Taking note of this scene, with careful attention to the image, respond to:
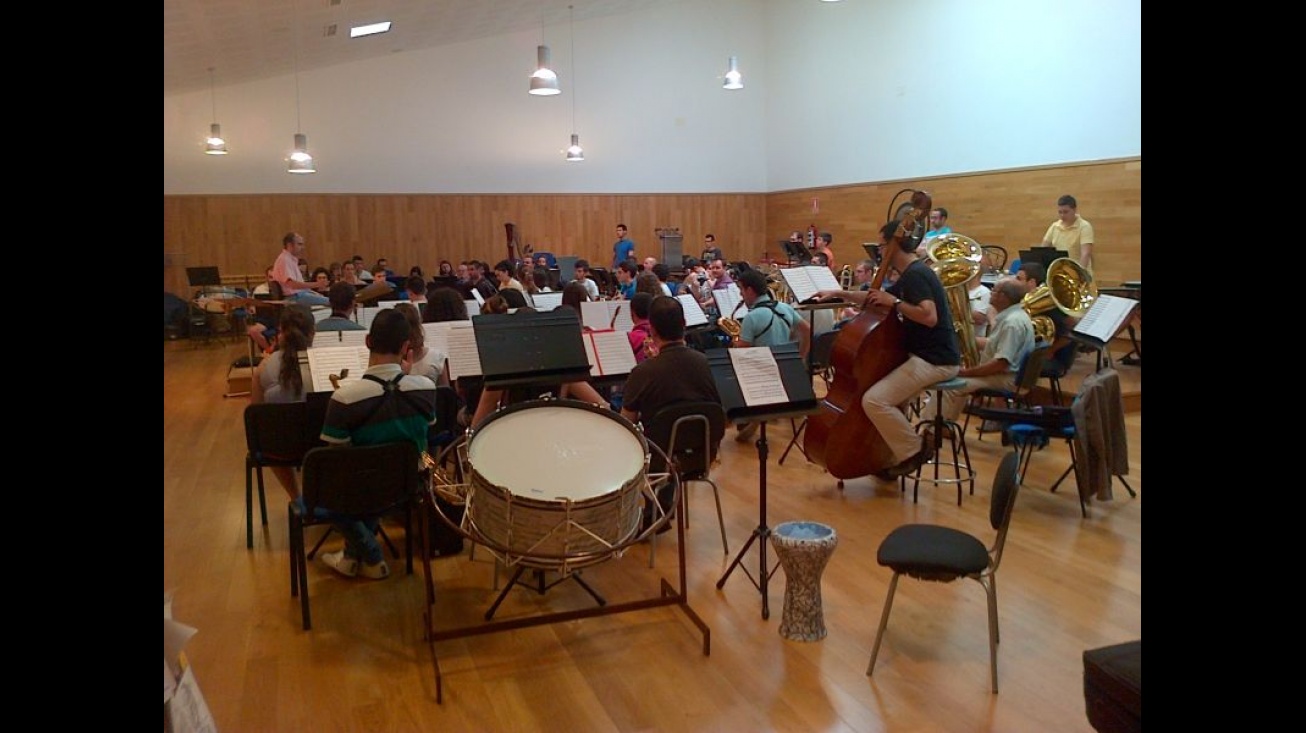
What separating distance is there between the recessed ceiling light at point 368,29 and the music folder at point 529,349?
10995 millimetres

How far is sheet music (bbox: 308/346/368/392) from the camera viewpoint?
16.4 feet

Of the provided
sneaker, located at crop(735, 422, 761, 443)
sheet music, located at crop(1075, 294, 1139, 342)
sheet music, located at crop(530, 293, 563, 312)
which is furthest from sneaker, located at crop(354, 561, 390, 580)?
Answer: sheet music, located at crop(1075, 294, 1139, 342)

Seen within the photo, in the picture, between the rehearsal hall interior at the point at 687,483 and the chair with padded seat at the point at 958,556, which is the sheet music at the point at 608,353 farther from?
the chair with padded seat at the point at 958,556

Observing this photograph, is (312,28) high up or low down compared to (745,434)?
up

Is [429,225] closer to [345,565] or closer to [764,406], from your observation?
[345,565]

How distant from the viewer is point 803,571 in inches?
153

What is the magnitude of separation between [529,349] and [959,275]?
3913 mm

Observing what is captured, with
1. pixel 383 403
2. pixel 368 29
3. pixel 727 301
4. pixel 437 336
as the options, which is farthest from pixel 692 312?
pixel 368 29

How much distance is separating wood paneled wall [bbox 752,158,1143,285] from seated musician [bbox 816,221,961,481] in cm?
458

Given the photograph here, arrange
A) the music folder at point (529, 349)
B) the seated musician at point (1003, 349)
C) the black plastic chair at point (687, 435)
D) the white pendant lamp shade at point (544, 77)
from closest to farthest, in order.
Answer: the music folder at point (529, 349) → the black plastic chair at point (687, 435) → the seated musician at point (1003, 349) → the white pendant lamp shade at point (544, 77)

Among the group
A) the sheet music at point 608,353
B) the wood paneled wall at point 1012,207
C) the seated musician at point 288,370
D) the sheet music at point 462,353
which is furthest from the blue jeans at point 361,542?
the wood paneled wall at point 1012,207

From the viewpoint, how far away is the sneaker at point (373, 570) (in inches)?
186
